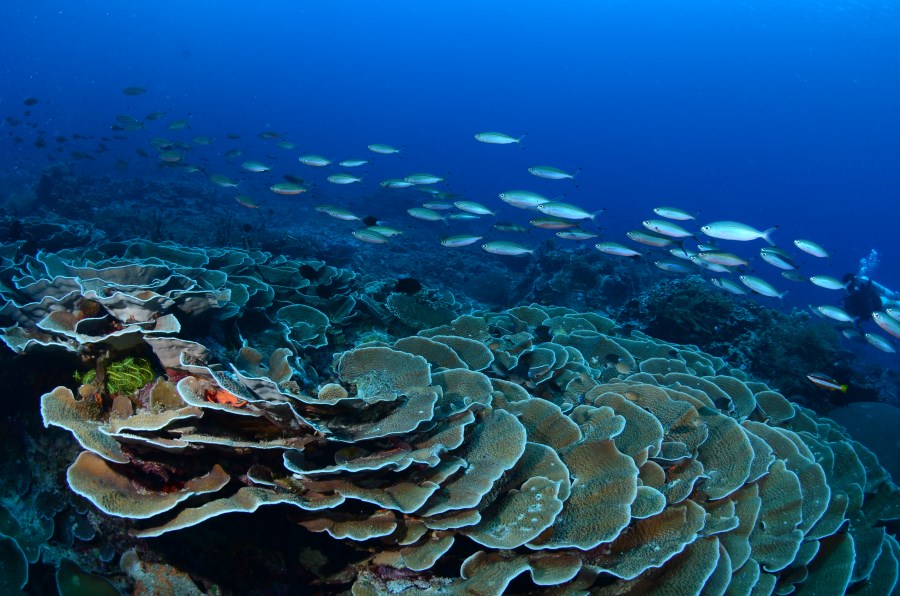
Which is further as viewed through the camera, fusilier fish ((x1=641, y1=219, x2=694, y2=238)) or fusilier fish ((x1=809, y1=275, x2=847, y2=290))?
fusilier fish ((x1=809, y1=275, x2=847, y2=290))

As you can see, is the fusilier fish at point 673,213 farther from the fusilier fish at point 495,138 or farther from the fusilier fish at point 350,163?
the fusilier fish at point 350,163

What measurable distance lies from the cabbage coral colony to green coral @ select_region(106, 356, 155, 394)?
1 centimetres

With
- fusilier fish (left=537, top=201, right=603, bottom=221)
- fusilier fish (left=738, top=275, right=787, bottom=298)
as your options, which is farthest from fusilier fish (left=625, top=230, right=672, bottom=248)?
fusilier fish (left=738, top=275, right=787, bottom=298)

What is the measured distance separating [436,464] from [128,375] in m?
2.09

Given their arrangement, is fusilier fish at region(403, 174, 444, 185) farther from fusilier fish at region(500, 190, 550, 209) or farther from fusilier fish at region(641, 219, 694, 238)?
fusilier fish at region(641, 219, 694, 238)

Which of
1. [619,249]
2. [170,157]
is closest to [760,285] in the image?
[619,249]

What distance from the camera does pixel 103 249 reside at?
6438 millimetres

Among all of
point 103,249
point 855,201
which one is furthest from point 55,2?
point 855,201

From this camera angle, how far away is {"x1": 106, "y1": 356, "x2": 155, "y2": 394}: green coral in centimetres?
291

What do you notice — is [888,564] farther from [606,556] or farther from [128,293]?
[128,293]

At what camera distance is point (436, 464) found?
250 cm

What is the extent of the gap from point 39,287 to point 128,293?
35.1 inches

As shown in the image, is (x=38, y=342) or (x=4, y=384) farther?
(x=4, y=384)

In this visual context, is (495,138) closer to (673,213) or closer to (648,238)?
(648,238)
